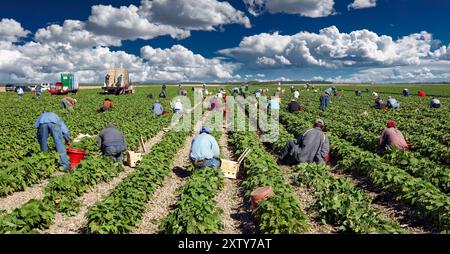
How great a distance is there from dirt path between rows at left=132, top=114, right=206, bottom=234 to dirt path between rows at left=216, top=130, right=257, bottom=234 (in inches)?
47.3

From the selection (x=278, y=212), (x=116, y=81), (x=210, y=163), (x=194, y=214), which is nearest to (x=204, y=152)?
(x=210, y=163)

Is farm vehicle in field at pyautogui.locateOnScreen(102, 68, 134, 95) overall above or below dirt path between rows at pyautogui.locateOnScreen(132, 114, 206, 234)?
above

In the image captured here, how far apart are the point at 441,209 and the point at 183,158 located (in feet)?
29.4

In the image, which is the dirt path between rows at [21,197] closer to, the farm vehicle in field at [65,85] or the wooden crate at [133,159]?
the wooden crate at [133,159]

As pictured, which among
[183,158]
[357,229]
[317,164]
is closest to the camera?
[357,229]

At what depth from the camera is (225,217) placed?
8.12 metres

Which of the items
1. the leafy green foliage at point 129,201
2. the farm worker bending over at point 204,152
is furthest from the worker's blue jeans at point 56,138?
the farm worker bending over at point 204,152

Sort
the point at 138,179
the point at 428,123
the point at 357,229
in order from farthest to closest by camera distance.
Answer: the point at 428,123 → the point at 138,179 → the point at 357,229

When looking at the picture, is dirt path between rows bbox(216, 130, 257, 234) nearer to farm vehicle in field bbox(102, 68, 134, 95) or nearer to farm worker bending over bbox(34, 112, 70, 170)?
farm worker bending over bbox(34, 112, 70, 170)

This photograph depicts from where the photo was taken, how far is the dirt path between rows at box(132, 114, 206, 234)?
757cm

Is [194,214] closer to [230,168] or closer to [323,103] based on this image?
[230,168]

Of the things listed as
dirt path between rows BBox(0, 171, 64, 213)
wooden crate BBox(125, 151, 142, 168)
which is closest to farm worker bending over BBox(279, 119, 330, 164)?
wooden crate BBox(125, 151, 142, 168)
